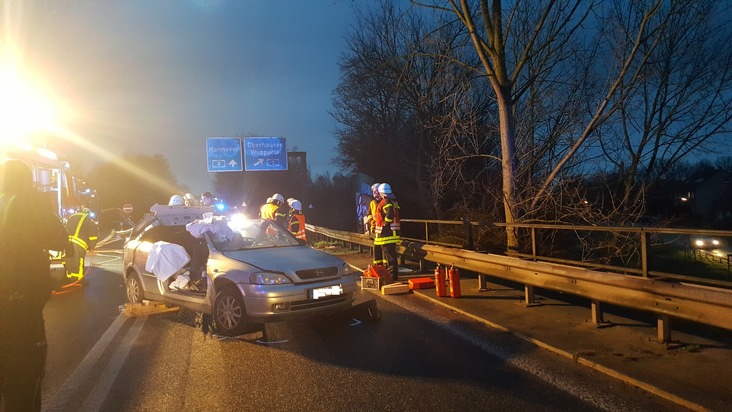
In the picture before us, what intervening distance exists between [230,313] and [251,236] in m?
1.69

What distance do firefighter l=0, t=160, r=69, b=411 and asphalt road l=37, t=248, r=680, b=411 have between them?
44.0 inches

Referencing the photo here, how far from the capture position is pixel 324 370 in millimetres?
5504

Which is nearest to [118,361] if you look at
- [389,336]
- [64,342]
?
[64,342]

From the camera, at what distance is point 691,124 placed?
15508 millimetres

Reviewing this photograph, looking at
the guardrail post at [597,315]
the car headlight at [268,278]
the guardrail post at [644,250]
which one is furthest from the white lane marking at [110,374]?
the guardrail post at [644,250]

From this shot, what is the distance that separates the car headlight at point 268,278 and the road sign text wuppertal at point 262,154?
2606cm

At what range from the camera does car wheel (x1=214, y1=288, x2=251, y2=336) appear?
6863 mm

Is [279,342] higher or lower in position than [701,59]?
lower

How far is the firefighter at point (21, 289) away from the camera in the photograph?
11.7 feet

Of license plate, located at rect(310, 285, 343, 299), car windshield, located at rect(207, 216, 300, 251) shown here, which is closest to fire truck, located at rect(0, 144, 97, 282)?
car windshield, located at rect(207, 216, 300, 251)

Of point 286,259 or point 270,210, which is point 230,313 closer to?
point 286,259

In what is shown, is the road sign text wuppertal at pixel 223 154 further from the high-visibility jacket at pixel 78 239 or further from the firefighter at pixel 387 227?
the firefighter at pixel 387 227

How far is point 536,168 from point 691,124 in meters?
6.50

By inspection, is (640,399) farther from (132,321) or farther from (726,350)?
(132,321)
